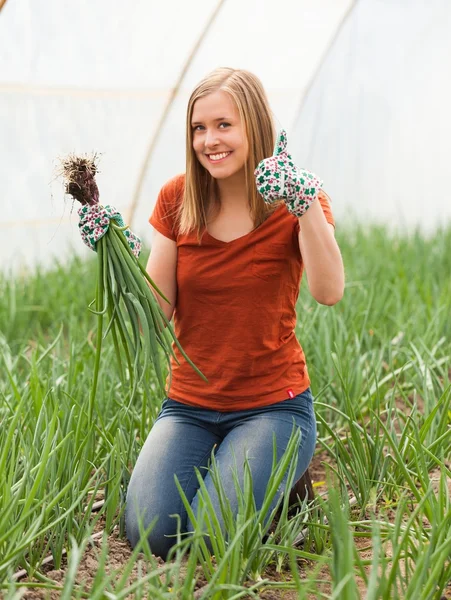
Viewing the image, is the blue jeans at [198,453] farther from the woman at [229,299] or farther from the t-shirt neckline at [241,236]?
the t-shirt neckline at [241,236]

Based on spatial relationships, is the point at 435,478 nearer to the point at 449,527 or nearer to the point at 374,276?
the point at 449,527

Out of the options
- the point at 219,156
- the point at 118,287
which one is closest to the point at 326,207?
the point at 219,156

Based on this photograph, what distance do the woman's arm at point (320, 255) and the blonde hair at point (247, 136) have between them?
0.58 ft

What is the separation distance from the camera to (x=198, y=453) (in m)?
1.88

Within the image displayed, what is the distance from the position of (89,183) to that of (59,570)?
0.75 metres

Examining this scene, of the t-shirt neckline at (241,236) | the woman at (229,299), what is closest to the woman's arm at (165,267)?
the woman at (229,299)

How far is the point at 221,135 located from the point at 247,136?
2.6 inches

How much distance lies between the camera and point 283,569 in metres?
1.62

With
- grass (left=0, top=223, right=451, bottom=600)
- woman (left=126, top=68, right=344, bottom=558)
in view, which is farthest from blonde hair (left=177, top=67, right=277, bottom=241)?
grass (left=0, top=223, right=451, bottom=600)

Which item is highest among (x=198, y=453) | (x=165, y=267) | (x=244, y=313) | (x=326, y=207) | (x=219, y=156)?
(x=219, y=156)

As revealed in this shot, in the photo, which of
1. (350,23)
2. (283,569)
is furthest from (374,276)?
(350,23)

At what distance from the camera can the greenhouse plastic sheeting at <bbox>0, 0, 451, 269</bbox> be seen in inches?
161

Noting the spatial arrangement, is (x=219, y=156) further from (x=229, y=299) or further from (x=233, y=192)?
(x=229, y=299)

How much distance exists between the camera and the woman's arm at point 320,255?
1.72 meters
